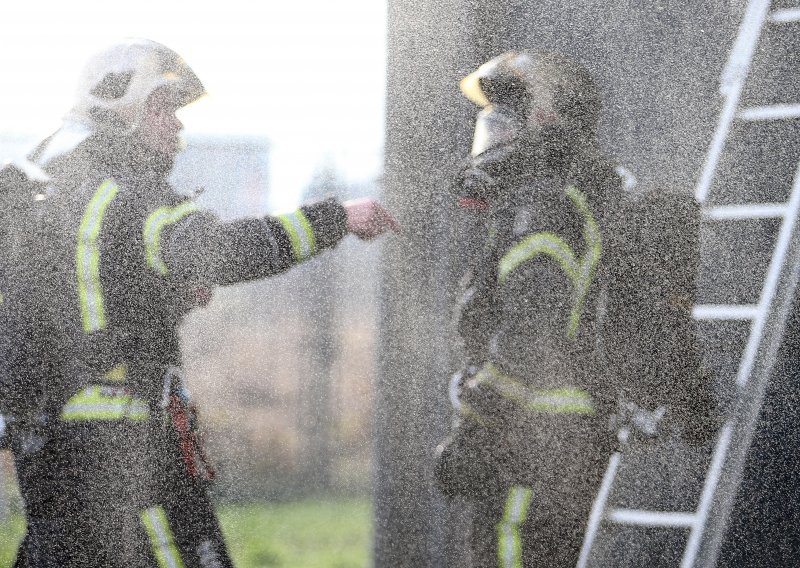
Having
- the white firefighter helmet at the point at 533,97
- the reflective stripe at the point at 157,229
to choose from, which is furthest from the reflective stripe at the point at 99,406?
the white firefighter helmet at the point at 533,97

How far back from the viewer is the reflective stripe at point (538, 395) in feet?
6.48

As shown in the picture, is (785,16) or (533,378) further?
(785,16)

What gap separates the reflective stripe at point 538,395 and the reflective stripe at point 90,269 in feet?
3.07

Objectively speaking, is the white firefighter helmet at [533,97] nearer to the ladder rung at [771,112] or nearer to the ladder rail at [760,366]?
the ladder rung at [771,112]

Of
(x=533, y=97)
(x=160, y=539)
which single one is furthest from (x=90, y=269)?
(x=533, y=97)

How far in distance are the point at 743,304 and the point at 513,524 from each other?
99cm

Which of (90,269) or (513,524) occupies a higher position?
(90,269)

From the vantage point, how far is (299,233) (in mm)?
2236

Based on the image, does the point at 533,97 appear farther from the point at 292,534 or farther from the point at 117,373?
the point at 292,534

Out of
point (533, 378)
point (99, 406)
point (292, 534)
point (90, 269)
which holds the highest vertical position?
point (90, 269)

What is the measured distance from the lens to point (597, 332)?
212 cm

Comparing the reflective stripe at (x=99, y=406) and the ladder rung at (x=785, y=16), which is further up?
the ladder rung at (x=785, y=16)

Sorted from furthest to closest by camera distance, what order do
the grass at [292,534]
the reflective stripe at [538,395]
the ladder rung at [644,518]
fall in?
the grass at [292,534]
the ladder rung at [644,518]
the reflective stripe at [538,395]

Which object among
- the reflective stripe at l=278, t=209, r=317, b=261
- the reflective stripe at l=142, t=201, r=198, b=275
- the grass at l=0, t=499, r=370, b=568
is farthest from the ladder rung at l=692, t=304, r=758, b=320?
the grass at l=0, t=499, r=370, b=568
